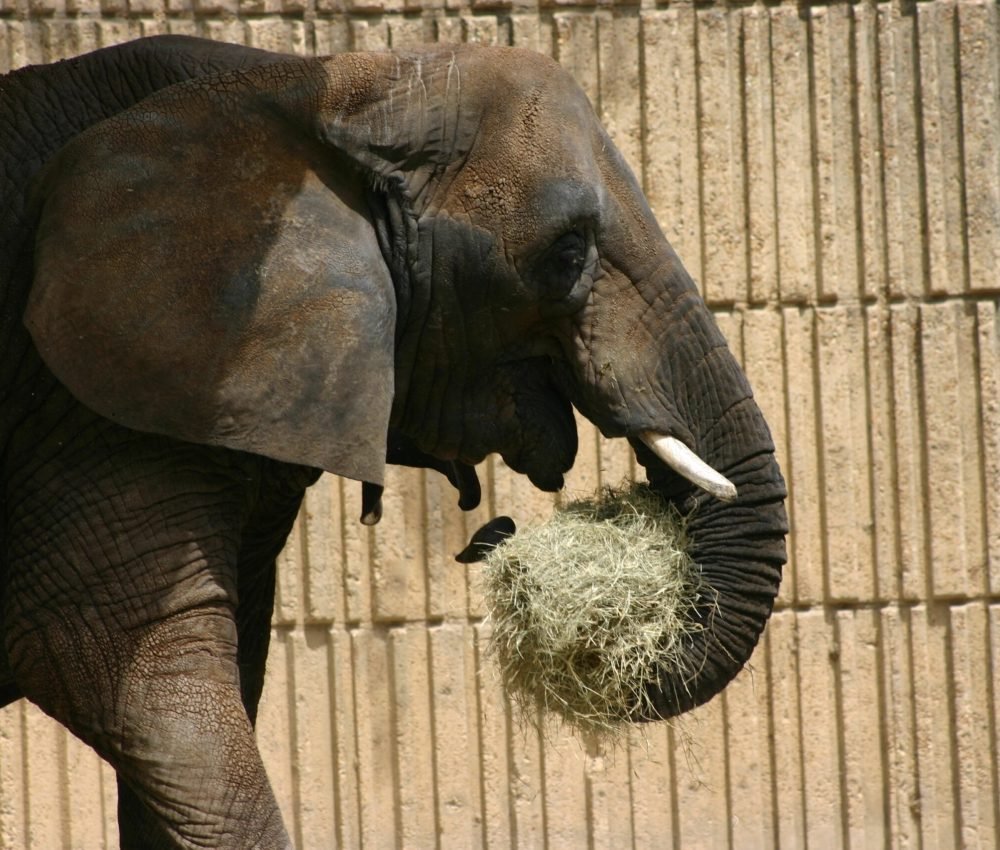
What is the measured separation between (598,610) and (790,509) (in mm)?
2748

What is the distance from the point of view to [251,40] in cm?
573

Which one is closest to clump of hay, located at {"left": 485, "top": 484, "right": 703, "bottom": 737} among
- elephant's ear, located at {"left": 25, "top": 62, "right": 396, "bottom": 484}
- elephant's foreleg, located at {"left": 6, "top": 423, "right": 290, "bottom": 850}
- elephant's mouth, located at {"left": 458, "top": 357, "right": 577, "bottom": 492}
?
elephant's mouth, located at {"left": 458, "top": 357, "right": 577, "bottom": 492}

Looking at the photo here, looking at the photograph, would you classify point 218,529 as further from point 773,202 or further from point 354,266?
point 773,202

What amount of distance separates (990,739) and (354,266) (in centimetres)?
366

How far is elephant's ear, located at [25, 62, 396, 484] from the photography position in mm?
3041

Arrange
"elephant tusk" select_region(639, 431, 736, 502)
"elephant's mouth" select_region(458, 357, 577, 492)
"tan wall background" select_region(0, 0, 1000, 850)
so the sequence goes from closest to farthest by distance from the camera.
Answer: "elephant tusk" select_region(639, 431, 736, 502), "elephant's mouth" select_region(458, 357, 577, 492), "tan wall background" select_region(0, 0, 1000, 850)

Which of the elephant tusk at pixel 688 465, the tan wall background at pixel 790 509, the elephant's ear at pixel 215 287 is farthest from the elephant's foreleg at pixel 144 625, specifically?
the tan wall background at pixel 790 509

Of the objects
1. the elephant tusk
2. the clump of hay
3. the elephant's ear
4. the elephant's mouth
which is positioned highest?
the elephant's ear

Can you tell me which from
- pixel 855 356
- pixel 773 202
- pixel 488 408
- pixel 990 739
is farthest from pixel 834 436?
pixel 488 408

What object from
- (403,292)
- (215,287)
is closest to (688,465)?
(403,292)

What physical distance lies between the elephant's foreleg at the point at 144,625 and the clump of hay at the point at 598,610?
0.56m

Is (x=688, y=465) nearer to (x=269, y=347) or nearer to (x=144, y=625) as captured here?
(x=269, y=347)

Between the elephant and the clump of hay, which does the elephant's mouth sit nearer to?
the elephant

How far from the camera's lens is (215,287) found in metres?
3.08
